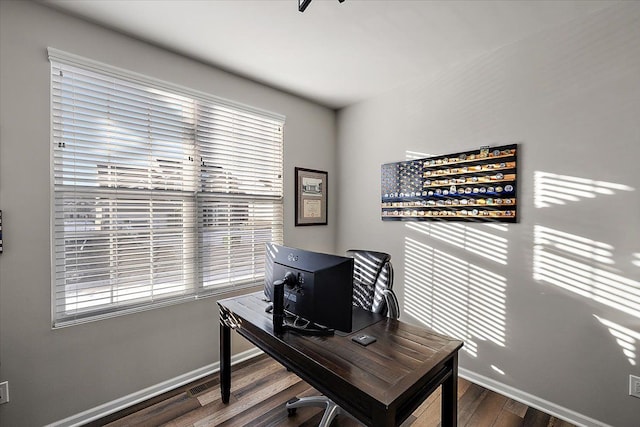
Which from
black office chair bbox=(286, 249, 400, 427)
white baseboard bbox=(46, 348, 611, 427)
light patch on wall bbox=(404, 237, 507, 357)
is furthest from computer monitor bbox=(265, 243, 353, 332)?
light patch on wall bbox=(404, 237, 507, 357)

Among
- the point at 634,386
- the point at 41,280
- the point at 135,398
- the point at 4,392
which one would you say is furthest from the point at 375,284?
the point at 4,392

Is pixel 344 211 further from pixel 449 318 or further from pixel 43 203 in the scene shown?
pixel 43 203

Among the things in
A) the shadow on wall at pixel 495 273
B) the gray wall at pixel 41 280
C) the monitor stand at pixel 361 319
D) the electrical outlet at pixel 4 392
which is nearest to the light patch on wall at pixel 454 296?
the shadow on wall at pixel 495 273

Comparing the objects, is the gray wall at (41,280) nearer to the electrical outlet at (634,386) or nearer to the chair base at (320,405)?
the chair base at (320,405)

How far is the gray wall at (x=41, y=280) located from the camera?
168 cm

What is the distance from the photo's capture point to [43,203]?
5.84ft

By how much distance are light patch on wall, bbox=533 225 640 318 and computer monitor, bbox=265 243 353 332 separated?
5.26ft

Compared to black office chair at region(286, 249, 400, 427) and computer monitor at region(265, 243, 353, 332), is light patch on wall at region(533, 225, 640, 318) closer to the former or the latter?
black office chair at region(286, 249, 400, 427)

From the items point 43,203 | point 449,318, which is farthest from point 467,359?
point 43,203

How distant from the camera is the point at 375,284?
6.68 feet

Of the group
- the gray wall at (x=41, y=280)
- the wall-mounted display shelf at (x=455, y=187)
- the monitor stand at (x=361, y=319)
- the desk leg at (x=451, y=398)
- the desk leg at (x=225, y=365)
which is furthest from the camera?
the wall-mounted display shelf at (x=455, y=187)

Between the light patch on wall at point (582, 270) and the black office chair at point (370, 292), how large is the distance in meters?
1.11

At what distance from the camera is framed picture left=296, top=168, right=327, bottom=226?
320 cm

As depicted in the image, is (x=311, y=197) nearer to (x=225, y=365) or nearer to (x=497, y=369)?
(x=225, y=365)
